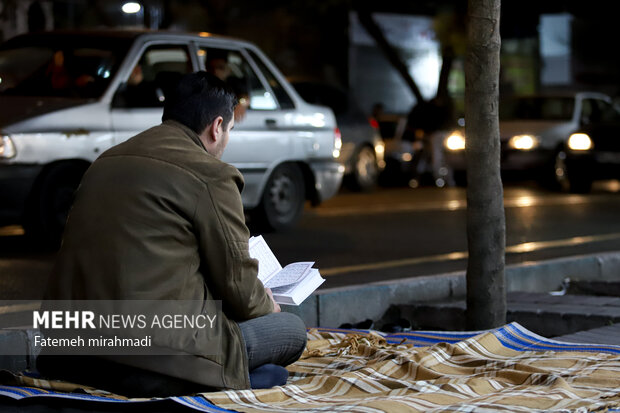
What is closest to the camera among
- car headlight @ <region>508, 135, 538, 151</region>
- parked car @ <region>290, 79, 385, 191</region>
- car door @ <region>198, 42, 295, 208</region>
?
car door @ <region>198, 42, 295, 208</region>

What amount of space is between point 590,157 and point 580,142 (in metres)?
0.39

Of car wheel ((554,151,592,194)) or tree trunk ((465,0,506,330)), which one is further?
car wheel ((554,151,592,194))

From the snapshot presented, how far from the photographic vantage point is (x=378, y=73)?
107 ft

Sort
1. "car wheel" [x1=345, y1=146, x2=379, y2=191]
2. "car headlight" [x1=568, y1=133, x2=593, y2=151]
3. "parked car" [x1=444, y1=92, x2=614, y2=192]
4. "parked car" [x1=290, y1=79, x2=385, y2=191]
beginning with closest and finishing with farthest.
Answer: "parked car" [x1=290, y1=79, x2=385, y2=191] → "car wheel" [x1=345, y1=146, x2=379, y2=191] → "car headlight" [x1=568, y1=133, x2=593, y2=151] → "parked car" [x1=444, y1=92, x2=614, y2=192]

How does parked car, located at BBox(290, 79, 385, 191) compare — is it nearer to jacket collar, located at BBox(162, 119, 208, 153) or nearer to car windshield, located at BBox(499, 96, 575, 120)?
car windshield, located at BBox(499, 96, 575, 120)

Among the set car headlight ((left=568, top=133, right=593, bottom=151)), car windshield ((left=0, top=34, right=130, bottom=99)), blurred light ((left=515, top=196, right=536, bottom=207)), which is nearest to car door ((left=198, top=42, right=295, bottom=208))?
car windshield ((left=0, top=34, right=130, bottom=99))

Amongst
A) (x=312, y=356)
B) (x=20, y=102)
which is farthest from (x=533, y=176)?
(x=312, y=356)

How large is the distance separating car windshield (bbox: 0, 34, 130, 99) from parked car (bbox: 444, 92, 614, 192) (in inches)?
393

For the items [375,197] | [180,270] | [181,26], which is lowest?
[375,197]

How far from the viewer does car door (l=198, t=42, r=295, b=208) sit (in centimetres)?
1058

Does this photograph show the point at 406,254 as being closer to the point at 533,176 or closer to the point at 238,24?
the point at 533,176

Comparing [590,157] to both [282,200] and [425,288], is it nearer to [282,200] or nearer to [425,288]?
[282,200]

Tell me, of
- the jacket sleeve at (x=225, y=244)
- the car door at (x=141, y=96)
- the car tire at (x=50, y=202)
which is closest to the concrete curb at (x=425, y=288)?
the jacket sleeve at (x=225, y=244)

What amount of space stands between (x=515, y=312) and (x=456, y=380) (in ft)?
6.11
